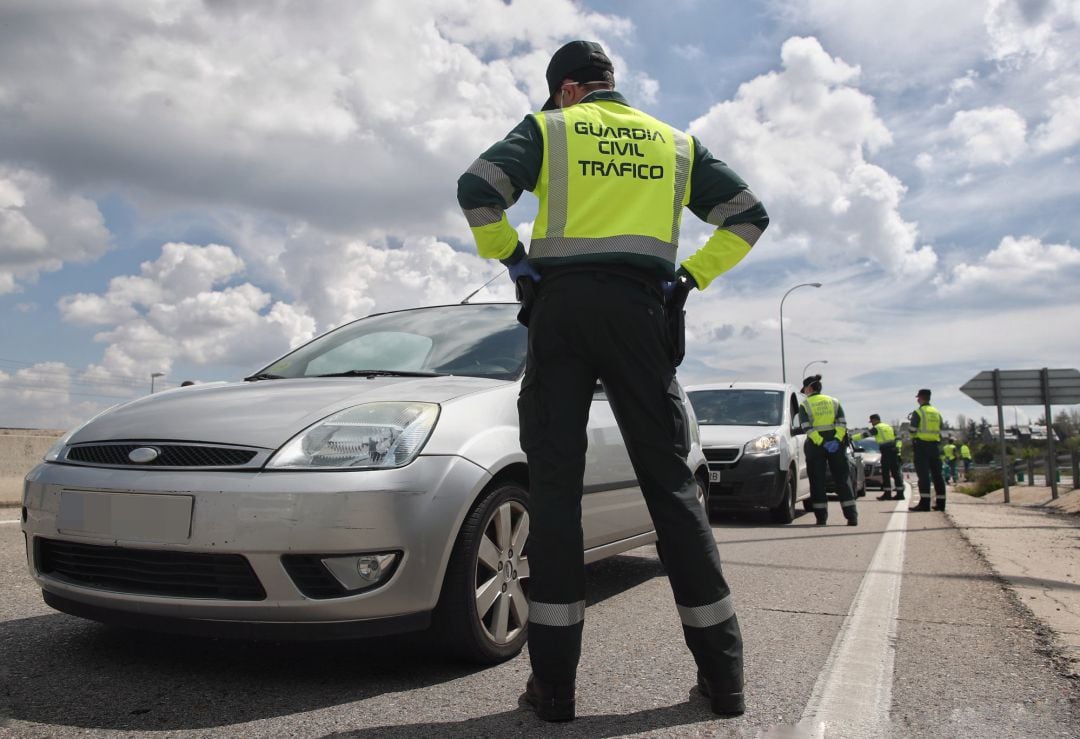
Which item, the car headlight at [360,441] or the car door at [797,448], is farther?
the car door at [797,448]

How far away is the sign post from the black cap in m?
17.2

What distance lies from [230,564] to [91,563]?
56 centimetres

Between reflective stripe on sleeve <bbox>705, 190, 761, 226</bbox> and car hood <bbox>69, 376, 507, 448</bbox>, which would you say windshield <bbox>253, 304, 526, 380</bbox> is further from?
reflective stripe on sleeve <bbox>705, 190, 761, 226</bbox>

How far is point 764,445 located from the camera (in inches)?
372

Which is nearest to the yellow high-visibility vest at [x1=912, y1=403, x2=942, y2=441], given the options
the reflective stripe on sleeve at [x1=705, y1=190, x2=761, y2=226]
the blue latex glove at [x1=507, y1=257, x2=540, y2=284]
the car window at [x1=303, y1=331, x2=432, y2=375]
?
the car window at [x1=303, y1=331, x2=432, y2=375]

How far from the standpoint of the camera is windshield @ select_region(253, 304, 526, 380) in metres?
3.83

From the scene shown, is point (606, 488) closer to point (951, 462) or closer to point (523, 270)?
point (523, 270)

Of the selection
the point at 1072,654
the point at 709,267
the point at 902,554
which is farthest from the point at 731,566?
the point at 709,267

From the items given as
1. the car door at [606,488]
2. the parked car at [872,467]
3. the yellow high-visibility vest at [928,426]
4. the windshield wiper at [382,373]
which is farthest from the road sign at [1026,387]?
the windshield wiper at [382,373]

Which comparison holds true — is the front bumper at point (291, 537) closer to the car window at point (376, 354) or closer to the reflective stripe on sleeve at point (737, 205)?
the car window at point (376, 354)

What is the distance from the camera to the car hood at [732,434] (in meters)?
9.55

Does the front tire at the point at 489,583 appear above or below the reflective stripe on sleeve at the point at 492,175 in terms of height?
below

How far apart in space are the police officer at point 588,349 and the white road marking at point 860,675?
0.95ft

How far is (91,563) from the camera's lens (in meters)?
2.85
